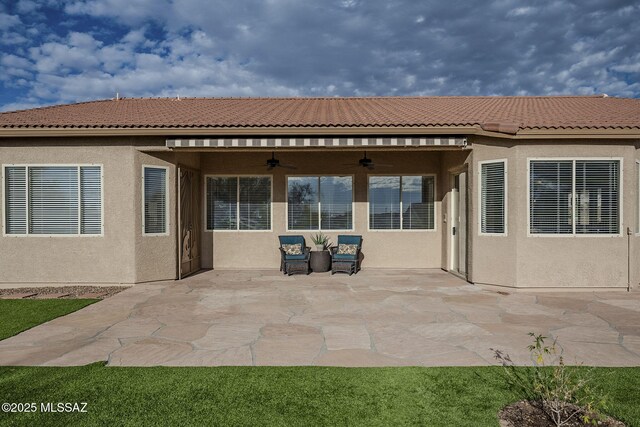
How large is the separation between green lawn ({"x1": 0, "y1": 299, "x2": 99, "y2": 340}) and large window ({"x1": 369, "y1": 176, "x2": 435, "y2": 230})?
999 cm

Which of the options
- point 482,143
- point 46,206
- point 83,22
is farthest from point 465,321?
point 83,22

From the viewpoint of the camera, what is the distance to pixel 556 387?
13.4 feet

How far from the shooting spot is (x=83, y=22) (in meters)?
19.9

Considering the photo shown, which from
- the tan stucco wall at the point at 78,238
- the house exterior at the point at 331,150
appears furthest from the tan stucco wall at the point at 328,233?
the tan stucco wall at the point at 78,238

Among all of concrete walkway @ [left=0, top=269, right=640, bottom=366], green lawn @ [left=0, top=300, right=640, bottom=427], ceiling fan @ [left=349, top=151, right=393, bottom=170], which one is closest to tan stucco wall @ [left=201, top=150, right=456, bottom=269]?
ceiling fan @ [left=349, top=151, right=393, bottom=170]

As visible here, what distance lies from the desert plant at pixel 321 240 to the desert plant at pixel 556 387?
29.4ft

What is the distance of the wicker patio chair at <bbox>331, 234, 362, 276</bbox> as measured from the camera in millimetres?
13961

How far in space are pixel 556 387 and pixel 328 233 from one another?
1159 cm

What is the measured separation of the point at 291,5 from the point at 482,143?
502 inches

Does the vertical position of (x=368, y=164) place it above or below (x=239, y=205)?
above

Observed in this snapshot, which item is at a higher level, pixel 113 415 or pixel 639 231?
pixel 639 231

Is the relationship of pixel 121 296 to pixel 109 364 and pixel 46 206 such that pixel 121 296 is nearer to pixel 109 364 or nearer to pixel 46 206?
pixel 46 206

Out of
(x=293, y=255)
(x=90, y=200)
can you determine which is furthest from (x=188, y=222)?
(x=293, y=255)

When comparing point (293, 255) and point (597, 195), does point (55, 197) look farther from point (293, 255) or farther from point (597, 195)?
point (597, 195)
